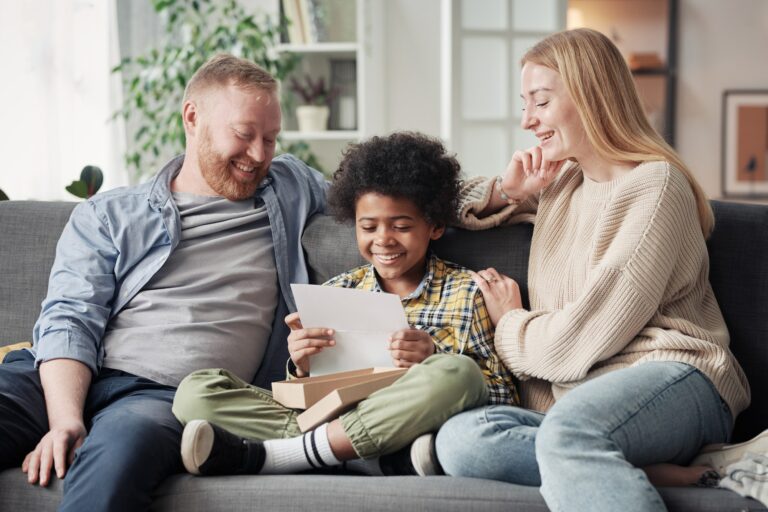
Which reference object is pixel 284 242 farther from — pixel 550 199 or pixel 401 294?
pixel 550 199

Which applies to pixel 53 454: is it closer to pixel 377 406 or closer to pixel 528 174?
pixel 377 406

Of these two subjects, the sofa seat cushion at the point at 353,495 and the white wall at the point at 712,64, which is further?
the white wall at the point at 712,64

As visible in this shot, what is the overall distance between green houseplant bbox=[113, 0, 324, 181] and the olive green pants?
83.1 inches

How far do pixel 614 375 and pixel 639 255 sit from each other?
0.23 meters

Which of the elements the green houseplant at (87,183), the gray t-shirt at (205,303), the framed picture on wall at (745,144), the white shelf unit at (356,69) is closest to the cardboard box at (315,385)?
the gray t-shirt at (205,303)

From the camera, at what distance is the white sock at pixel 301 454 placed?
5.46ft

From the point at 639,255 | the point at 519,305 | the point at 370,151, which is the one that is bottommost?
the point at 519,305

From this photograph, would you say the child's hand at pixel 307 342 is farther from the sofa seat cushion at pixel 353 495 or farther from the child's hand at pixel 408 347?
the sofa seat cushion at pixel 353 495

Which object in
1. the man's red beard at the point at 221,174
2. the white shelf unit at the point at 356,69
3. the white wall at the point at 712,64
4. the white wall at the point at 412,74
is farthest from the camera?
the white wall at the point at 712,64

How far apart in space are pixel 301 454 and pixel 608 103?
90 centimetres

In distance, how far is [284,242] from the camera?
2125 mm

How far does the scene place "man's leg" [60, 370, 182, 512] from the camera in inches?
60.0

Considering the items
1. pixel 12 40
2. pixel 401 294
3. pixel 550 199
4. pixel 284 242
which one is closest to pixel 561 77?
pixel 550 199

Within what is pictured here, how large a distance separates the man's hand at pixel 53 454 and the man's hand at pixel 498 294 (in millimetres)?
847
